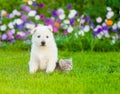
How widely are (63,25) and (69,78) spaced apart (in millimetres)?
4180

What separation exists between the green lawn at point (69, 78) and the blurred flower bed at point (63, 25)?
3.51 ft

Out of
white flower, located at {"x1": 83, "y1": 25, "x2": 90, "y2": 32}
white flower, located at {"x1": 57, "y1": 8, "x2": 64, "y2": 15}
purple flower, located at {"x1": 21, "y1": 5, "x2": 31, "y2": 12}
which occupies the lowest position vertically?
white flower, located at {"x1": 83, "y1": 25, "x2": 90, "y2": 32}

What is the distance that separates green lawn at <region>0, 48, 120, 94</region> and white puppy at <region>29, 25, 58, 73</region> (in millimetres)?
138

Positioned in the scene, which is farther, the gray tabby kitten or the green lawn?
the gray tabby kitten

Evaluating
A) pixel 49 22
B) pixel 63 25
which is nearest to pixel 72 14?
pixel 63 25

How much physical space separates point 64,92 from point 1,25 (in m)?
5.44

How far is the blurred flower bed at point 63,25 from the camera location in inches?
444

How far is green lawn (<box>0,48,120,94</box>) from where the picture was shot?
717 centimetres

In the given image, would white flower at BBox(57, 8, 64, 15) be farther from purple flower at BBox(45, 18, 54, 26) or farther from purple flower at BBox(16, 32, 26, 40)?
purple flower at BBox(16, 32, 26, 40)

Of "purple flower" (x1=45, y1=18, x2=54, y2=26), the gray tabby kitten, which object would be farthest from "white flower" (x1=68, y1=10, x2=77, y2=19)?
the gray tabby kitten

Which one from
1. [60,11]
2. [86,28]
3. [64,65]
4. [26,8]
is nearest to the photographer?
[64,65]

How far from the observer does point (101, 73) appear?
27.5 ft

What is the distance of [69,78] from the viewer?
787 cm

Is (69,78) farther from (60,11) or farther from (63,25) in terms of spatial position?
(60,11)
